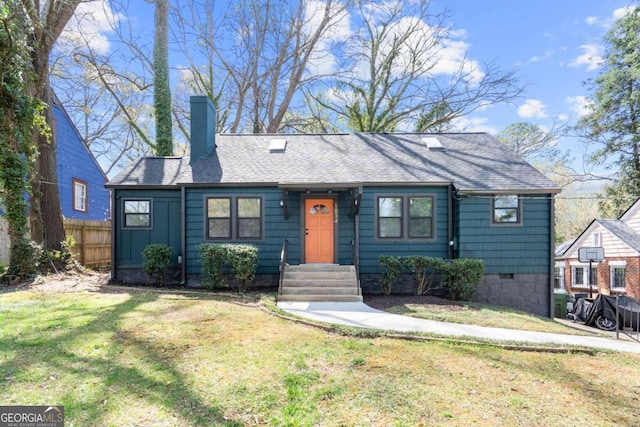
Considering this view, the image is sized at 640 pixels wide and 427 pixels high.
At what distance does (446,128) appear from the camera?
20328 millimetres

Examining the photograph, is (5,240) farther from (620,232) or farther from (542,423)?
(620,232)

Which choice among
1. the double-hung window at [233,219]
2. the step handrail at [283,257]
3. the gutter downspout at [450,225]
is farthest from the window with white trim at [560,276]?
the double-hung window at [233,219]

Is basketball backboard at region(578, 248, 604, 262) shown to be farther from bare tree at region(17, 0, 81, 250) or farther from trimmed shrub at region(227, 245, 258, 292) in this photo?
bare tree at region(17, 0, 81, 250)

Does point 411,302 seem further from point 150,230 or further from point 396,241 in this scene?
point 150,230

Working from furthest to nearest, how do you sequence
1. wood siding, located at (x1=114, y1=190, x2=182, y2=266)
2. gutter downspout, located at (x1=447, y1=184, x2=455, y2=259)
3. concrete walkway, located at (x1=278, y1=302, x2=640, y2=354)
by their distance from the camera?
wood siding, located at (x1=114, y1=190, x2=182, y2=266), gutter downspout, located at (x1=447, y1=184, x2=455, y2=259), concrete walkway, located at (x1=278, y1=302, x2=640, y2=354)

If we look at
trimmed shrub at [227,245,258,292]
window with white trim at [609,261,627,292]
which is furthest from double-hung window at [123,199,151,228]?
window with white trim at [609,261,627,292]

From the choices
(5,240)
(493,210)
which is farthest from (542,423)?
(5,240)

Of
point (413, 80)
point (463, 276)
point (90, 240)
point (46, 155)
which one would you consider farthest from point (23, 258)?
point (413, 80)

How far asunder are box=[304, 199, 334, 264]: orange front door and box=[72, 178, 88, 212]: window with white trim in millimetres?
11690

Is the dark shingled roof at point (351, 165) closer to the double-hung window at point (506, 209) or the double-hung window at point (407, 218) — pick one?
the double-hung window at point (506, 209)

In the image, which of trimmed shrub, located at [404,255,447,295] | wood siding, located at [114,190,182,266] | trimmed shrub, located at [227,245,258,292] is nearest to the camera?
trimmed shrub, located at [227,245,258,292]

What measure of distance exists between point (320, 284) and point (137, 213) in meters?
5.87

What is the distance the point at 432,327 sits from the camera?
225 inches

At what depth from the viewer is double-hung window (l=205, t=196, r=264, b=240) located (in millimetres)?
9734
